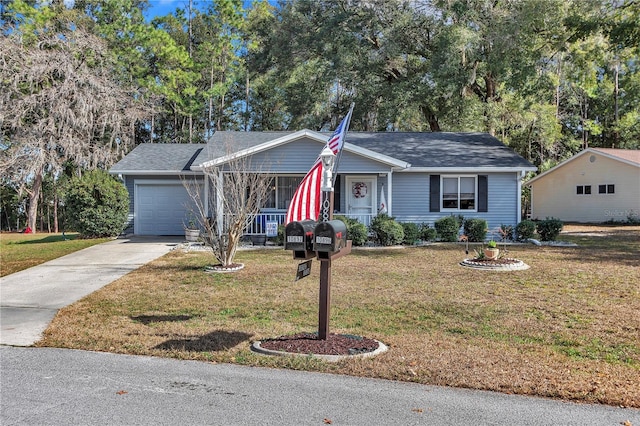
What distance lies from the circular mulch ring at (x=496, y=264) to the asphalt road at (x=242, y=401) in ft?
22.4

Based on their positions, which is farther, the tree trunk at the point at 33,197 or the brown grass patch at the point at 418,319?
the tree trunk at the point at 33,197

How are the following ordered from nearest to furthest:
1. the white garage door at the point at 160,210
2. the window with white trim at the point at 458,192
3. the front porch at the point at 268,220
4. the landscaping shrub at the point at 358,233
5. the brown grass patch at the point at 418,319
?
the brown grass patch at the point at 418,319, the landscaping shrub at the point at 358,233, the front porch at the point at 268,220, the window with white trim at the point at 458,192, the white garage door at the point at 160,210

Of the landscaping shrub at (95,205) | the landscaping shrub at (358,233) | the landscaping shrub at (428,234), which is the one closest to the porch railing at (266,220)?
the landscaping shrub at (358,233)

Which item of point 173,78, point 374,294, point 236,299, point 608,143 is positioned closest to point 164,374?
point 236,299

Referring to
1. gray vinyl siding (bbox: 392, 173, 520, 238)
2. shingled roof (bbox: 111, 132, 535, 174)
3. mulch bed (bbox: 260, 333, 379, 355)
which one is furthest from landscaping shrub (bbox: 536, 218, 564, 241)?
mulch bed (bbox: 260, 333, 379, 355)

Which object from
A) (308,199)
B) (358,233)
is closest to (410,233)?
(358,233)

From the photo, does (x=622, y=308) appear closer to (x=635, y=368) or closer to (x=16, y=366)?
(x=635, y=368)

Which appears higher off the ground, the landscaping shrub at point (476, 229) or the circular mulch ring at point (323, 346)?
the landscaping shrub at point (476, 229)

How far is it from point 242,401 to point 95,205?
15.0 meters

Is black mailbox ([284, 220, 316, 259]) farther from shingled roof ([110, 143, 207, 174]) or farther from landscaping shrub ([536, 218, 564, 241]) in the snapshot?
shingled roof ([110, 143, 207, 174])

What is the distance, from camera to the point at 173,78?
29156 millimetres

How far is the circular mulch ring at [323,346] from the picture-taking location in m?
5.59

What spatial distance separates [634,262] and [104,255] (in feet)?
42.9

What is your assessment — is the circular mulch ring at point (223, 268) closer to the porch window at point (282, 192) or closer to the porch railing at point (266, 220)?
the porch railing at point (266, 220)
